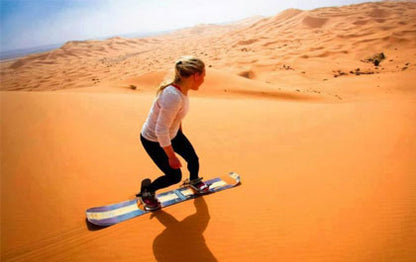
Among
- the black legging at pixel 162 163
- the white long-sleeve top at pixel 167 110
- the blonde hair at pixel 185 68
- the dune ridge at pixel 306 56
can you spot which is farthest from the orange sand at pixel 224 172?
the dune ridge at pixel 306 56

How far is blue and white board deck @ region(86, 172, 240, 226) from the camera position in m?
2.59

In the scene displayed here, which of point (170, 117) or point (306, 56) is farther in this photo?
point (306, 56)

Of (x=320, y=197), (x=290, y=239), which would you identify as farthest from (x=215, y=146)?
(x=290, y=239)

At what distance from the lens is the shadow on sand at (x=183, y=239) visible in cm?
220

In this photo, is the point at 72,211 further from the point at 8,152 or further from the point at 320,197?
the point at 320,197

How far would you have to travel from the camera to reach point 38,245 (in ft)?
7.48

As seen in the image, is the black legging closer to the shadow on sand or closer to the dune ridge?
the shadow on sand

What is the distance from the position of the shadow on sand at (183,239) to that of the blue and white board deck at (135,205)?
218 millimetres

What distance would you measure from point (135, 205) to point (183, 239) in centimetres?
80

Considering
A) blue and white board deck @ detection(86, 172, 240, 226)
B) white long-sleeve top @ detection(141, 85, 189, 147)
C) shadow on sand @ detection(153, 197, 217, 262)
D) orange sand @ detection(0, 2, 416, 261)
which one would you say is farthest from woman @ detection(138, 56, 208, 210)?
orange sand @ detection(0, 2, 416, 261)

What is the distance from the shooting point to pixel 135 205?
2.84 m

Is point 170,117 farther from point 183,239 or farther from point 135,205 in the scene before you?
point 135,205

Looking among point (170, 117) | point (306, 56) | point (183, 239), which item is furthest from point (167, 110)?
point (306, 56)

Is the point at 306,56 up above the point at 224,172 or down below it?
above
